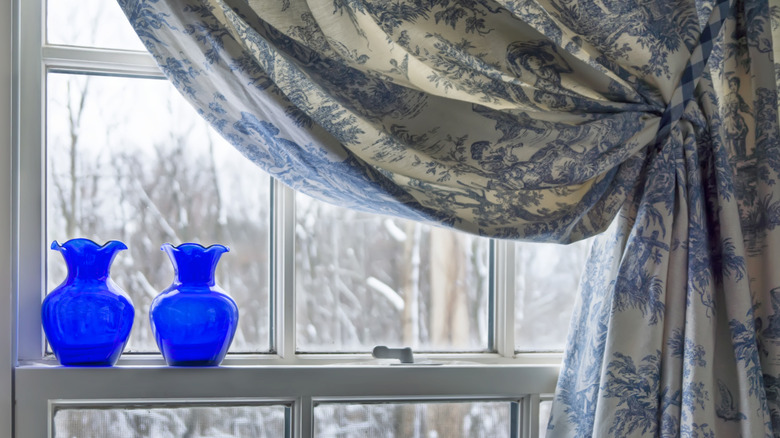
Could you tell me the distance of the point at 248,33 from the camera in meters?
1.04

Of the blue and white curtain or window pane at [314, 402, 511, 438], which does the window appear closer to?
window pane at [314, 402, 511, 438]

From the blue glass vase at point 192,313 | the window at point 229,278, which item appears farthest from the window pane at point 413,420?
the blue glass vase at point 192,313

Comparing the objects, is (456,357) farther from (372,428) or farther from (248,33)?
(248,33)

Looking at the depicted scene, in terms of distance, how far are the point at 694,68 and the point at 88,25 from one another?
1105 millimetres

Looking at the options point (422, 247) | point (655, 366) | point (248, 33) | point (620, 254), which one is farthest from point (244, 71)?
point (655, 366)

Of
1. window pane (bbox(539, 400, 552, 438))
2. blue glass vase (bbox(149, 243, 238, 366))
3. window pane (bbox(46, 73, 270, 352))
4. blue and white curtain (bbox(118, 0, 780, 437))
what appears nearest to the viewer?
blue and white curtain (bbox(118, 0, 780, 437))

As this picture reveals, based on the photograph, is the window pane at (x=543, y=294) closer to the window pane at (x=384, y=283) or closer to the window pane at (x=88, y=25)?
the window pane at (x=384, y=283)

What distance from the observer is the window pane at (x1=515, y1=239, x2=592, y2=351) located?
1.46 meters

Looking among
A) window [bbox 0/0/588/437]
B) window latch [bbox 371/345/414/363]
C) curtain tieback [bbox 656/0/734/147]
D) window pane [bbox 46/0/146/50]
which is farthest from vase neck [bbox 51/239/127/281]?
curtain tieback [bbox 656/0/734/147]

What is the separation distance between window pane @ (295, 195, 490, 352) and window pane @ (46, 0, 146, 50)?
1.50ft

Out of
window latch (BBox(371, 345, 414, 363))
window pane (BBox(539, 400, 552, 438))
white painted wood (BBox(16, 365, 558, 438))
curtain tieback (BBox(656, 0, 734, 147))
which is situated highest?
curtain tieback (BBox(656, 0, 734, 147))

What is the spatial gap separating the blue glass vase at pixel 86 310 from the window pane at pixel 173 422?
12cm

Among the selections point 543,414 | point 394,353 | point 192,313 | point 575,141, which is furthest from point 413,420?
point 575,141

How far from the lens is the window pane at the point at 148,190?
4.21 ft
